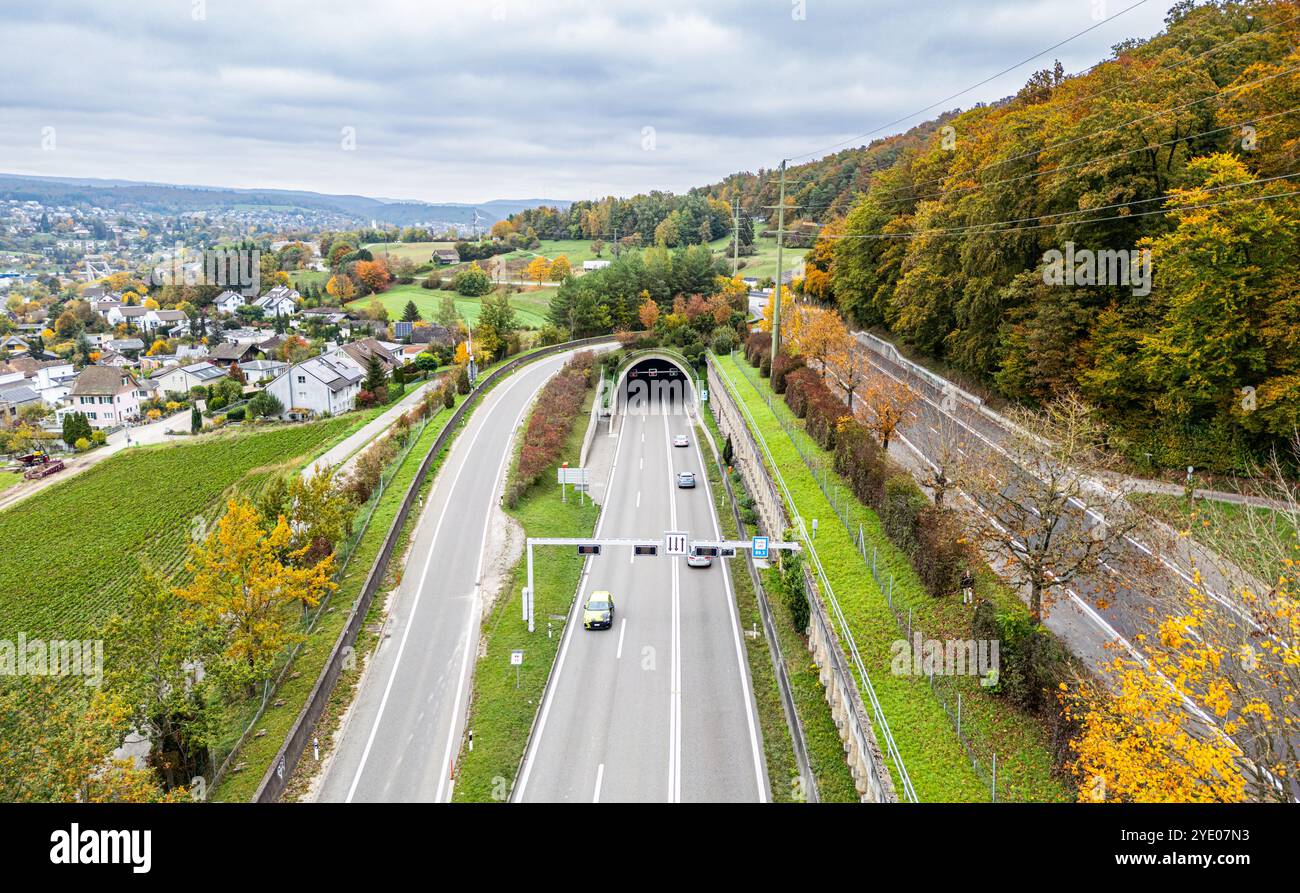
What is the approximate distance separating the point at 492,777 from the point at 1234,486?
27.4 meters

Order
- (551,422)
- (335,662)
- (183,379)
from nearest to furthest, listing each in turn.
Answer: (335,662), (551,422), (183,379)

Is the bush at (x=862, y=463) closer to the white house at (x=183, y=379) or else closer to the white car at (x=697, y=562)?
the white car at (x=697, y=562)

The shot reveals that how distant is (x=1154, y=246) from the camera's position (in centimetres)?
2952

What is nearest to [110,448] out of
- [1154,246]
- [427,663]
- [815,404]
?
[427,663]

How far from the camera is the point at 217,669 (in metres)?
23.8

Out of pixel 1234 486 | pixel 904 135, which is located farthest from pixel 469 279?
pixel 1234 486

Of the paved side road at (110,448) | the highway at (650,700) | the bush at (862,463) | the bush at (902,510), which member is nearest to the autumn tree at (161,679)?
the highway at (650,700)

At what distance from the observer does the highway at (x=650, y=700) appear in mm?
21203

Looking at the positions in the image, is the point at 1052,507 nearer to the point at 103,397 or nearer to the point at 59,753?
the point at 59,753

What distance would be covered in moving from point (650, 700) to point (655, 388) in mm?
54582

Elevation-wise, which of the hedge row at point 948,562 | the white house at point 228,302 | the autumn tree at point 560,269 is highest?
the autumn tree at point 560,269

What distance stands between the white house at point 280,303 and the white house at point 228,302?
589 centimetres

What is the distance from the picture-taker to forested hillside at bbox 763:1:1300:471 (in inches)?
1073
